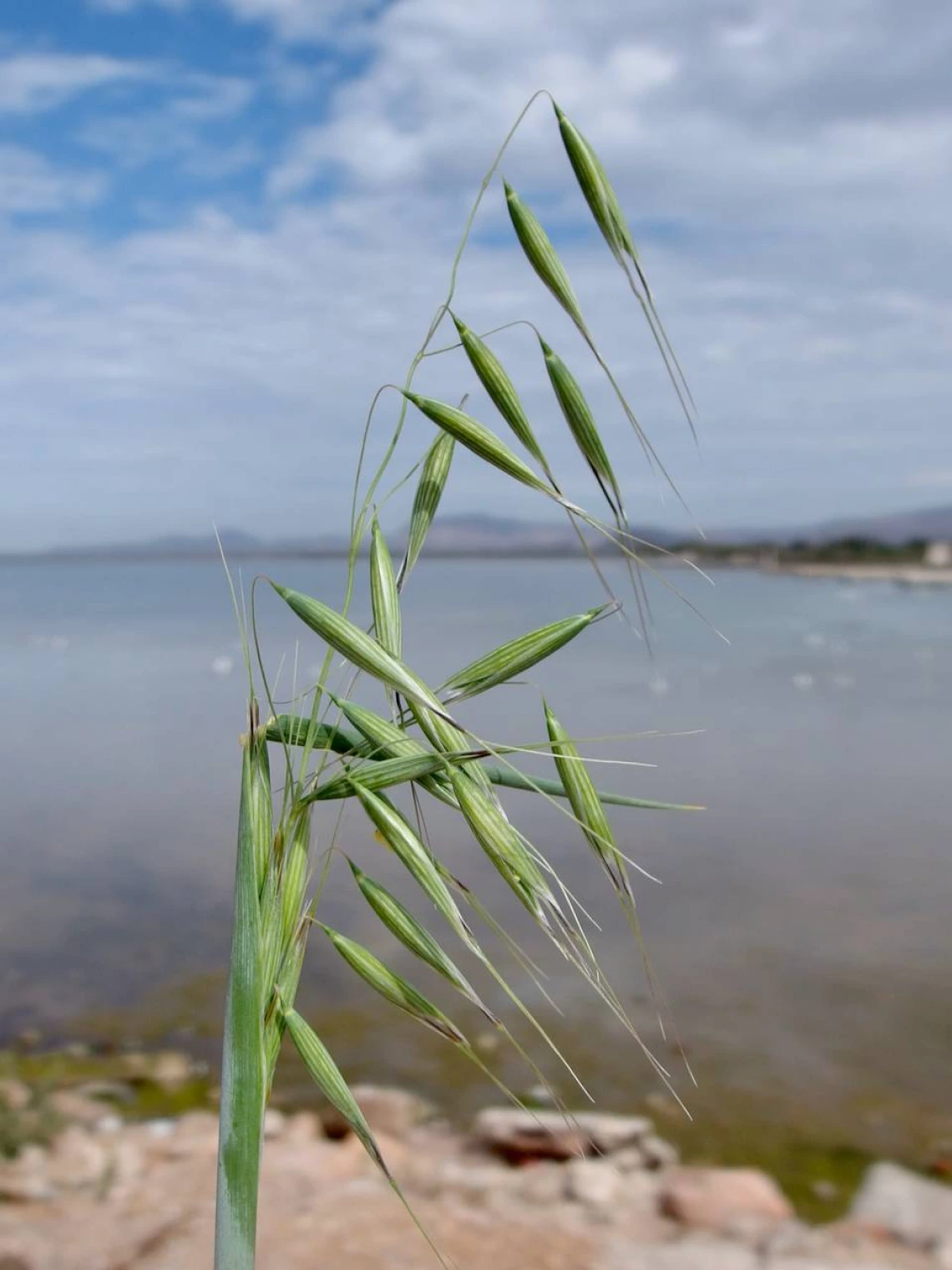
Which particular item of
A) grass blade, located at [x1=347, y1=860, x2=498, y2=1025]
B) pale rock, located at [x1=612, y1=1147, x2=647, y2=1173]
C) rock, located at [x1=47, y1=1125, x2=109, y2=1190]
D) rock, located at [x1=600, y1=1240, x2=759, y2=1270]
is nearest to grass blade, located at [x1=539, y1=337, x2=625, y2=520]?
grass blade, located at [x1=347, y1=860, x2=498, y2=1025]

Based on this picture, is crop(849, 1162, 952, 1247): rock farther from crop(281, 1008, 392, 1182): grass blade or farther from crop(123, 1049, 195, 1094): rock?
crop(281, 1008, 392, 1182): grass blade

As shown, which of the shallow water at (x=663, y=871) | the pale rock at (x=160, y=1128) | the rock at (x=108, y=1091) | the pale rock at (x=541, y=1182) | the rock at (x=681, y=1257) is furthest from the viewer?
the shallow water at (x=663, y=871)

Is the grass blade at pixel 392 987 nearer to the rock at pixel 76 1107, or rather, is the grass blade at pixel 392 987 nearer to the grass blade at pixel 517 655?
the grass blade at pixel 517 655

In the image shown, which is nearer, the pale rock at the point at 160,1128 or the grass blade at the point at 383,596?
the grass blade at the point at 383,596

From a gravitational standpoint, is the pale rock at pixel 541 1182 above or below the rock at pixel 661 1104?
above

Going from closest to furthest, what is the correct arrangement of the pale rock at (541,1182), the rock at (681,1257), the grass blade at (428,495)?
1. the grass blade at (428,495)
2. the rock at (681,1257)
3. the pale rock at (541,1182)

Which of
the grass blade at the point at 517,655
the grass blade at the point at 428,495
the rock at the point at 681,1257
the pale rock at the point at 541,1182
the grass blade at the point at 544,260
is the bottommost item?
the pale rock at the point at 541,1182

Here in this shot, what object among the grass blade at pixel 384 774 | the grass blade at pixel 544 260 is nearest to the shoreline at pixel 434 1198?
the grass blade at pixel 384 774

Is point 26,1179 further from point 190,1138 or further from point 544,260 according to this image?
point 544,260
